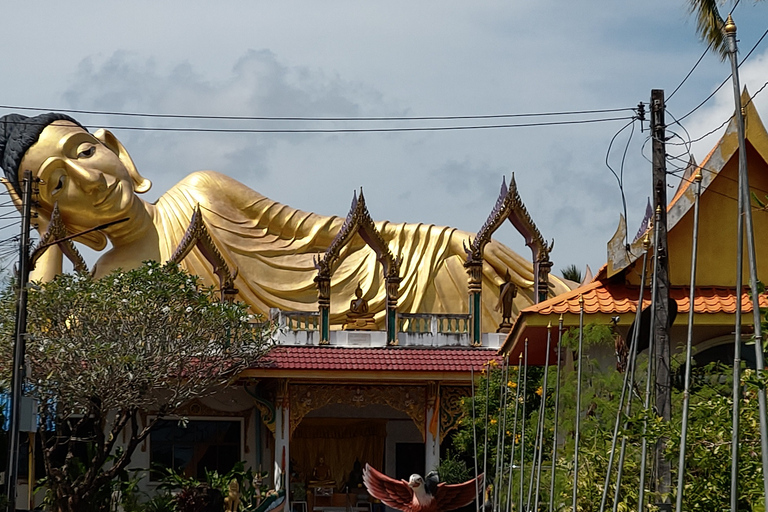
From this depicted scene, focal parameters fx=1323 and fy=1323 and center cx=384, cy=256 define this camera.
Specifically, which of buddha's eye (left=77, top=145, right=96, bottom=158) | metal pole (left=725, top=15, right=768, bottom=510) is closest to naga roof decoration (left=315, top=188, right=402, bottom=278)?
buddha's eye (left=77, top=145, right=96, bottom=158)

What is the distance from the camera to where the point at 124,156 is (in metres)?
28.4

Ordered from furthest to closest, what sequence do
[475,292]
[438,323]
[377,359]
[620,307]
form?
[438,323] → [475,292] → [377,359] → [620,307]

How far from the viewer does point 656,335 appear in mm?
12430

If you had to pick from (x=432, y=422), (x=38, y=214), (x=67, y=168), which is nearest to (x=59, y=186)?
(x=67, y=168)

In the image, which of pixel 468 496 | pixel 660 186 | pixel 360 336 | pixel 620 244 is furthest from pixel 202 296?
pixel 660 186

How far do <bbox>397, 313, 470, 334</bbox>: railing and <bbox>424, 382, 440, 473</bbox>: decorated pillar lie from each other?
1.21m

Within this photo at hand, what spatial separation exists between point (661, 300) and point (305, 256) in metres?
16.3

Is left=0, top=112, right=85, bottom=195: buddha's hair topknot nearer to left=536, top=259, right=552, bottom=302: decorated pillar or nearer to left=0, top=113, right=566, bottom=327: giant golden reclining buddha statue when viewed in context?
left=0, top=113, right=566, bottom=327: giant golden reclining buddha statue

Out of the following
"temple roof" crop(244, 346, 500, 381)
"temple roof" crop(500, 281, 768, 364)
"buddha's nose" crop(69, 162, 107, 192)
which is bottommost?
"temple roof" crop(244, 346, 500, 381)

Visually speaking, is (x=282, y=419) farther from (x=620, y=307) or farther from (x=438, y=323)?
(x=620, y=307)

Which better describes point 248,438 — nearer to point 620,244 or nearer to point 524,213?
point 524,213

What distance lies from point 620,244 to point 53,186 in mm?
14301

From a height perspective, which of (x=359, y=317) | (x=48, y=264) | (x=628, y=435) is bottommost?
(x=628, y=435)

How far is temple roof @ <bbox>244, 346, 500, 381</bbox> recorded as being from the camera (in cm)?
2186
